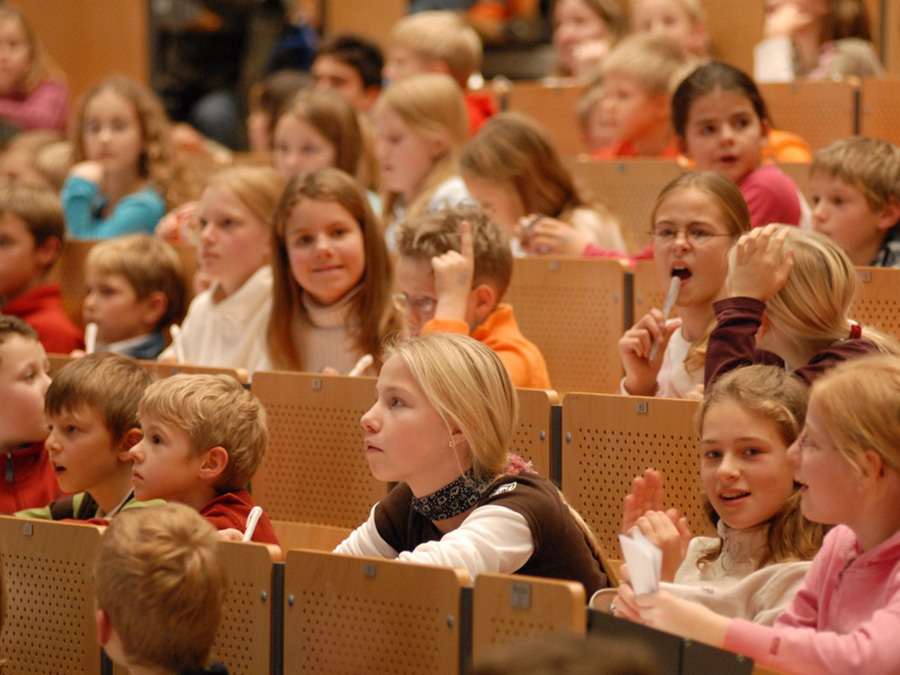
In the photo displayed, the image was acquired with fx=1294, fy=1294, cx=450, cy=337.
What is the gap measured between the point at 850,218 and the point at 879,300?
38 cm

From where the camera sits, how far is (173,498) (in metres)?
2.68

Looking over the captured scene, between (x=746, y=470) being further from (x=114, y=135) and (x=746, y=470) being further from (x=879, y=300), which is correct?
(x=114, y=135)

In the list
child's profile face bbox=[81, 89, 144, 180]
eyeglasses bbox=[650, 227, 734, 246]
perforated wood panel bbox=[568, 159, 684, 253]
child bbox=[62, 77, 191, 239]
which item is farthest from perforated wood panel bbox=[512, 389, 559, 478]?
child's profile face bbox=[81, 89, 144, 180]

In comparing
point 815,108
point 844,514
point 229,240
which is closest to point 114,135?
point 229,240

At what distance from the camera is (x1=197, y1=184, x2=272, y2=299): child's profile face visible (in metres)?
4.00

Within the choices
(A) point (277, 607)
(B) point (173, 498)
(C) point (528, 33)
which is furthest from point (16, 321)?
(C) point (528, 33)

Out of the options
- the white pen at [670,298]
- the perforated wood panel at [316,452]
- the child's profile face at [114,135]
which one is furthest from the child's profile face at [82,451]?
the child's profile face at [114,135]

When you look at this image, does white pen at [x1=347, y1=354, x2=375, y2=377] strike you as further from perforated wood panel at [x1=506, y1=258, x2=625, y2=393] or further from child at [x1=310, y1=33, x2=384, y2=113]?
child at [x1=310, y1=33, x2=384, y2=113]

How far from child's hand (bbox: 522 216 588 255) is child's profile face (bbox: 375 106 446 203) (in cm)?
79

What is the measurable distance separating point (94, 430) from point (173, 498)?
1.16ft

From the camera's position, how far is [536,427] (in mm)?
2869

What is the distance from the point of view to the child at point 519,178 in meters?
4.02

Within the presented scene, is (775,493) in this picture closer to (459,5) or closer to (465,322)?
(465,322)

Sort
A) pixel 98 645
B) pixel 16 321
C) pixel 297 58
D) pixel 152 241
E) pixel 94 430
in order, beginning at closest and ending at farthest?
pixel 98 645
pixel 94 430
pixel 16 321
pixel 152 241
pixel 297 58
